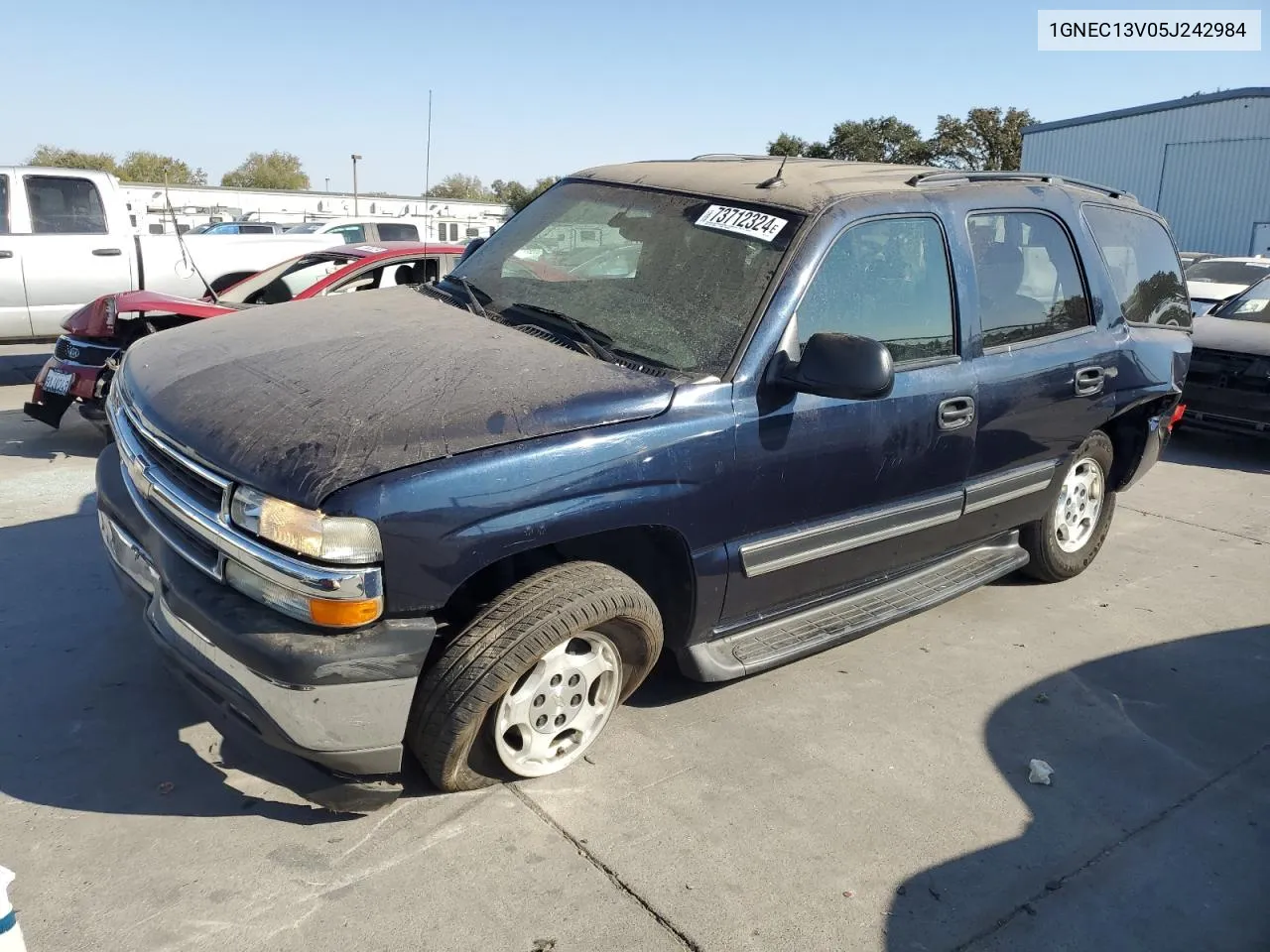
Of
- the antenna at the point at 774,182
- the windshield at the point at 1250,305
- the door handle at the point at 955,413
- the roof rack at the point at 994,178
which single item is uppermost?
the roof rack at the point at 994,178

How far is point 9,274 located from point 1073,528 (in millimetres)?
8760

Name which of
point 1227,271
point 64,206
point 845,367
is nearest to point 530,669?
point 845,367

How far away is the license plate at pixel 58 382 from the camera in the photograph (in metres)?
6.07

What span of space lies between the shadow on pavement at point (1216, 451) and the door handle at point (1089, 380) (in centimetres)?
414

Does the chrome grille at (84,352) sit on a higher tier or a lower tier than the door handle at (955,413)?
lower

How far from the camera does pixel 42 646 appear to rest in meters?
3.77

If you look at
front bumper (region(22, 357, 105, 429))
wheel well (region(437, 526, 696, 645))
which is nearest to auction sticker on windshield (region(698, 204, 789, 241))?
wheel well (region(437, 526, 696, 645))

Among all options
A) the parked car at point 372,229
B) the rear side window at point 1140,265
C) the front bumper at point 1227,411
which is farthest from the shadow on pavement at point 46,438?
the parked car at point 372,229

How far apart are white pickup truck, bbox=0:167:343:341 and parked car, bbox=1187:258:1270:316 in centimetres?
979

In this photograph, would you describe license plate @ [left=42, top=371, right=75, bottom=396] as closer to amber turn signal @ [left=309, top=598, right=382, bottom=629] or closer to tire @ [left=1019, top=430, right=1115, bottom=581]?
amber turn signal @ [left=309, top=598, right=382, bottom=629]

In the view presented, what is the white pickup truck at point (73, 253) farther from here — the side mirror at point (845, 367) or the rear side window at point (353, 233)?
the side mirror at point (845, 367)

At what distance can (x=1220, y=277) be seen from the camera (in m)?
11.5

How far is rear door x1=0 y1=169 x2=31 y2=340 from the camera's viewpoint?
28.5ft

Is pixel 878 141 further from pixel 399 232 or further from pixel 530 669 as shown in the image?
pixel 530 669
